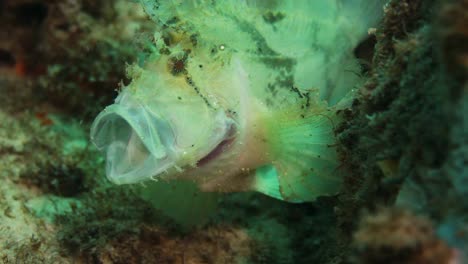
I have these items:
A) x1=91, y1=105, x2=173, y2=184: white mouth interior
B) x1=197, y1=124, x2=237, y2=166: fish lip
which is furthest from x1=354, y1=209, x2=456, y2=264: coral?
x1=197, y1=124, x2=237, y2=166: fish lip

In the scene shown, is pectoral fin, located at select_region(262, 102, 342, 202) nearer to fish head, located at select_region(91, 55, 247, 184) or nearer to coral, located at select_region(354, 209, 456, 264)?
fish head, located at select_region(91, 55, 247, 184)

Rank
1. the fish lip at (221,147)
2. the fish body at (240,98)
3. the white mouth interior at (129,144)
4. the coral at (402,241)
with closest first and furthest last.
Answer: the coral at (402,241), the white mouth interior at (129,144), the fish body at (240,98), the fish lip at (221,147)

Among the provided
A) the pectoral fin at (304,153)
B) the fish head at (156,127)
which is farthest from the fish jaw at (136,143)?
the pectoral fin at (304,153)

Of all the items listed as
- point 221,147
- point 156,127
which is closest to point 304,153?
point 221,147

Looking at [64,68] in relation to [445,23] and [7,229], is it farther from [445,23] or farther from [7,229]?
[445,23]

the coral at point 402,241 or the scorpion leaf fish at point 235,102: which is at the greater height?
the scorpion leaf fish at point 235,102

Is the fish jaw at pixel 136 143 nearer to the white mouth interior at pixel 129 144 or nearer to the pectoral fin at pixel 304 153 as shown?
the white mouth interior at pixel 129 144

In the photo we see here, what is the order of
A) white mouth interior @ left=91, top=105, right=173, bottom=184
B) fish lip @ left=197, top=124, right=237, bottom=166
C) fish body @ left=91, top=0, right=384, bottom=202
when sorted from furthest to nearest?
1. fish lip @ left=197, top=124, right=237, bottom=166
2. fish body @ left=91, top=0, right=384, bottom=202
3. white mouth interior @ left=91, top=105, right=173, bottom=184
